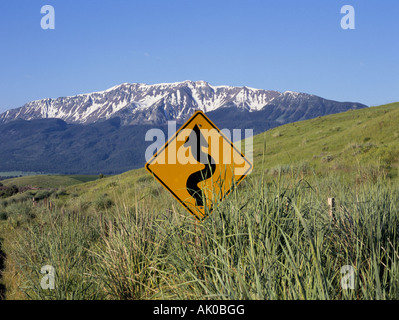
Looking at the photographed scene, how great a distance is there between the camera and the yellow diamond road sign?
541 centimetres

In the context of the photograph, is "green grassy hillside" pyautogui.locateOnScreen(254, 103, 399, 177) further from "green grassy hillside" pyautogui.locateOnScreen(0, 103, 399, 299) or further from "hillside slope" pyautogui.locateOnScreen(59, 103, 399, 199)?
"green grassy hillside" pyautogui.locateOnScreen(0, 103, 399, 299)

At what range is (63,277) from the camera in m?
5.28

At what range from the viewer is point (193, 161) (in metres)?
5.48

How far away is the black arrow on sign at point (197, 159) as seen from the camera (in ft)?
17.8

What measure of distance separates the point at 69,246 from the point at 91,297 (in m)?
1.63

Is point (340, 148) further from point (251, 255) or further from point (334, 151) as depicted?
point (251, 255)

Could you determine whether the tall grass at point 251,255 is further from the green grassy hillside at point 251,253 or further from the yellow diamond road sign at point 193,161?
the yellow diamond road sign at point 193,161

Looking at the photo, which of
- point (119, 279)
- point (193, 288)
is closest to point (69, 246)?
point (119, 279)

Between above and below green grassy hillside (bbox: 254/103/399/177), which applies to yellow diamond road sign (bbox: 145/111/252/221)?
below

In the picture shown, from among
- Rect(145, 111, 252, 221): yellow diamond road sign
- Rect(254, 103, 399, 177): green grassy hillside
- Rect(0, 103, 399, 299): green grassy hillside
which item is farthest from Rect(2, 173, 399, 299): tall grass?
Rect(254, 103, 399, 177): green grassy hillside

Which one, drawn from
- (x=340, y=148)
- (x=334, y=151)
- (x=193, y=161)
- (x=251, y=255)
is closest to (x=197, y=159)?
(x=193, y=161)

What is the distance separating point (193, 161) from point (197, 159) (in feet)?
0.21
